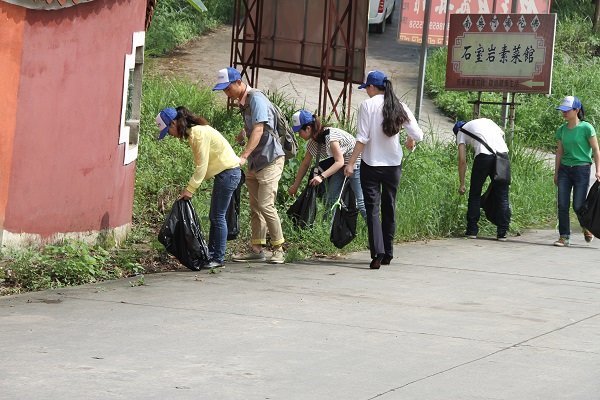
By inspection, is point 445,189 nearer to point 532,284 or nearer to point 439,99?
point 532,284

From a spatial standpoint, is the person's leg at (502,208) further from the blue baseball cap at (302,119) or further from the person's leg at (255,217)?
the person's leg at (255,217)

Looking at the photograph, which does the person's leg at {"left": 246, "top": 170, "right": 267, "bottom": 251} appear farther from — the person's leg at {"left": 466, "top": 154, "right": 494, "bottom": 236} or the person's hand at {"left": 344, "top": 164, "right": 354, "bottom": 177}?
the person's leg at {"left": 466, "top": 154, "right": 494, "bottom": 236}

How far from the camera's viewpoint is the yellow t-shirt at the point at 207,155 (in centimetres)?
1041

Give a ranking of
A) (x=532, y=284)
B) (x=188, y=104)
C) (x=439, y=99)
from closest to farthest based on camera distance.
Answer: (x=532, y=284)
(x=188, y=104)
(x=439, y=99)

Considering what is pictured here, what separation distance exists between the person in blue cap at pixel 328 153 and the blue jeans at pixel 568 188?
2.46m

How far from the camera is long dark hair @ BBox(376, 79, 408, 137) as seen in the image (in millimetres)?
10891

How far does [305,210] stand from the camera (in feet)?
39.9

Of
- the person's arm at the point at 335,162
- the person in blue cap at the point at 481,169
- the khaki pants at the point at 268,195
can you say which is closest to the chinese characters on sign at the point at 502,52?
the person in blue cap at the point at 481,169

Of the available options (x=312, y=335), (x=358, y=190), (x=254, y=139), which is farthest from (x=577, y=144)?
(x=312, y=335)

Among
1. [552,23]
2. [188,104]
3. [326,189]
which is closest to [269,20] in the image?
[188,104]

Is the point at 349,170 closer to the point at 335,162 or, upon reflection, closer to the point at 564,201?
the point at 335,162

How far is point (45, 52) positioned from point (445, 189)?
Answer: 5.97 m

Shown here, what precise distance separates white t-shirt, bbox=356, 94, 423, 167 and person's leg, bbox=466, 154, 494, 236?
8.93 feet

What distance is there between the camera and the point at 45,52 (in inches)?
394
